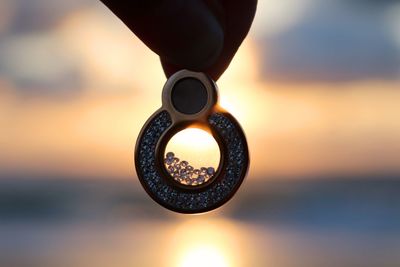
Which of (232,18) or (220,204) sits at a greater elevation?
(232,18)

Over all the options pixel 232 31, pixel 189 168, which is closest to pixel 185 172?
pixel 189 168

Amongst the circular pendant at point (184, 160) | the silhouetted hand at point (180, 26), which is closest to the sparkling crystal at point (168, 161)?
the circular pendant at point (184, 160)

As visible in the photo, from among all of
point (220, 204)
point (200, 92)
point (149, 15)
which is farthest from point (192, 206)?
point (149, 15)

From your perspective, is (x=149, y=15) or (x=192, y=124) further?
(x=192, y=124)

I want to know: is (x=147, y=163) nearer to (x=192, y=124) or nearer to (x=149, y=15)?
(x=192, y=124)

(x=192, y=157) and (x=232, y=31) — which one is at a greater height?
(x=232, y=31)

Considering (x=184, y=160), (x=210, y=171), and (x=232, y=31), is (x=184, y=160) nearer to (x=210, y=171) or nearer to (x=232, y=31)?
(x=210, y=171)

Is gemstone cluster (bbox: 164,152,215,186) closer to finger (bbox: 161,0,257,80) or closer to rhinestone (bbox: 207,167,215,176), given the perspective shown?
rhinestone (bbox: 207,167,215,176)
